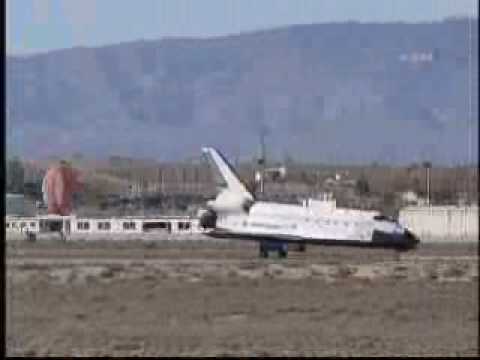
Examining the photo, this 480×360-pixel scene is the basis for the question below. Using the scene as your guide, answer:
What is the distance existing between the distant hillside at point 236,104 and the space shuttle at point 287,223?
1.19m

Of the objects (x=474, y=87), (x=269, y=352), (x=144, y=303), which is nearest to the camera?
(x=269, y=352)

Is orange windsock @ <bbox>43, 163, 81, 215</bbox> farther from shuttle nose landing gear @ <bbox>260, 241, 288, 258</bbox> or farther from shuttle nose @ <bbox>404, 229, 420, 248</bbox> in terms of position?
shuttle nose @ <bbox>404, 229, 420, 248</bbox>

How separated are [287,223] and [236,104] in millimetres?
8550

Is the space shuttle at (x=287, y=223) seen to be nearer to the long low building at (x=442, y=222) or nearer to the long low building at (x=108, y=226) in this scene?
the long low building at (x=442, y=222)

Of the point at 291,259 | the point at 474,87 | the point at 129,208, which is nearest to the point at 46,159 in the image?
the point at 129,208

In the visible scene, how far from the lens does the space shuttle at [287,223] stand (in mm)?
39469

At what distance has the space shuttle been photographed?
3947 cm

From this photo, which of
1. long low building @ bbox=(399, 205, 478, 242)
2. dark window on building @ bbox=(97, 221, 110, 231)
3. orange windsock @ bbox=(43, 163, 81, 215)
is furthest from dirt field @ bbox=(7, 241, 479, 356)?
orange windsock @ bbox=(43, 163, 81, 215)

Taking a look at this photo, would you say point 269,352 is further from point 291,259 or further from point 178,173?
point 291,259

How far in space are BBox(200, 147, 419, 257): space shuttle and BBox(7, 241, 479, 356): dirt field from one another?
161cm

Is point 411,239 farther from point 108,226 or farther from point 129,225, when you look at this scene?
point 108,226

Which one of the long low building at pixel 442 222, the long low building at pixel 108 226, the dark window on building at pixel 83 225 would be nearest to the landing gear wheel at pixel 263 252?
the long low building at pixel 108 226

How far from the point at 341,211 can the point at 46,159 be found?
15187mm

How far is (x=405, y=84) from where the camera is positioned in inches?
1736
